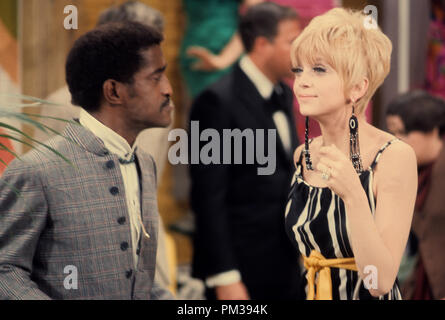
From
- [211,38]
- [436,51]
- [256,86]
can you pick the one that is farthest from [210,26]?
[256,86]

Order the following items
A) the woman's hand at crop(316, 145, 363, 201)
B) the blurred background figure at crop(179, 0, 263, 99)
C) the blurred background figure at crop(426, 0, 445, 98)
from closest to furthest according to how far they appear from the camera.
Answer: the woman's hand at crop(316, 145, 363, 201)
the blurred background figure at crop(426, 0, 445, 98)
the blurred background figure at crop(179, 0, 263, 99)

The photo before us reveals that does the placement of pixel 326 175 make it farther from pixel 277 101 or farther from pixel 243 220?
pixel 243 220

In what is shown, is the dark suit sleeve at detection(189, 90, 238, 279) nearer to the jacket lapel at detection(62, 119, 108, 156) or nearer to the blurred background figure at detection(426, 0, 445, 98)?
the jacket lapel at detection(62, 119, 108, 156)

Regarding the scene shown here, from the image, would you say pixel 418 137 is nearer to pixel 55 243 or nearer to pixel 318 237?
pixel 318 237

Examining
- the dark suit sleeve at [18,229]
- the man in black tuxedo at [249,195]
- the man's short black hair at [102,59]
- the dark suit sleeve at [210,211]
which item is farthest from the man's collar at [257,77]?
the dark suit sleeve at [18,229]

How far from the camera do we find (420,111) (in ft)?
6.89

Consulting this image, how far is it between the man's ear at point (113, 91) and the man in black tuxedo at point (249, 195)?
0.39m

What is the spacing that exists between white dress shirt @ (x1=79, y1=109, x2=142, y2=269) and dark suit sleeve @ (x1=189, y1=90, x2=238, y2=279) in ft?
1.25

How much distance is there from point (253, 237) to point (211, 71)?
1.27 m

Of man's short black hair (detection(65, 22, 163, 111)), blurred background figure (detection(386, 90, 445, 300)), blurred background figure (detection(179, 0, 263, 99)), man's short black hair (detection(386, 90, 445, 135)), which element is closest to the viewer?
man's short black hair (detection(65, 22, 163, 111))

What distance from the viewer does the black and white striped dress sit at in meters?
1.52

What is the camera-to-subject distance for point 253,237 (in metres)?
2.16

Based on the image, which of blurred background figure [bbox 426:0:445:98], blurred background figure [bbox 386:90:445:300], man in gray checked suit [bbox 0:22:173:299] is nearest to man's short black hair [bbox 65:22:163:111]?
man in gray checked suit [bbox 0:22:173:299]

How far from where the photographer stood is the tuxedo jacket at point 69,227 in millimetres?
1490
